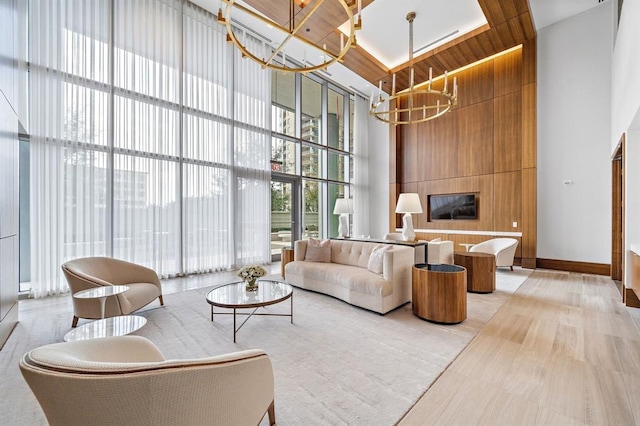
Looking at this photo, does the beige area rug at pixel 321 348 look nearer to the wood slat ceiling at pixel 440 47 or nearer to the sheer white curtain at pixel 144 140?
the sheer white curtain at pixel 144 140

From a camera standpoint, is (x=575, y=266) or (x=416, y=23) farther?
(x=575, y=266)

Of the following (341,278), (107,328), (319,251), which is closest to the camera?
(107,328)

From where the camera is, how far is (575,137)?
5.76 meters

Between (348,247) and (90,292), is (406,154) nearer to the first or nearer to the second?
(348,247)

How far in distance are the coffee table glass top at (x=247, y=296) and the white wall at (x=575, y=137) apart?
20.3 ft

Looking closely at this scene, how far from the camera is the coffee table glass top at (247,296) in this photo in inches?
104

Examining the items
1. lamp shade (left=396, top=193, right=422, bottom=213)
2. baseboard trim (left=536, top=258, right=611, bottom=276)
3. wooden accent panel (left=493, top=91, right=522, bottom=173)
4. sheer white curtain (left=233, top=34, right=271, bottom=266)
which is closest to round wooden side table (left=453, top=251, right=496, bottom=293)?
lamp shade (left=396, top=193, right=422, bottom=213)

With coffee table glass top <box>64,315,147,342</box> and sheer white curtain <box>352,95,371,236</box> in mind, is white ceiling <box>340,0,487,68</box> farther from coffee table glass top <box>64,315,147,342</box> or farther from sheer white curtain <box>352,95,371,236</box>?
coffee table glass top <box>64,315,147,342</box>

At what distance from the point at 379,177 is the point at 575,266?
208 inches

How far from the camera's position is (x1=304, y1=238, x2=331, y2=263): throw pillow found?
4508 millimetres

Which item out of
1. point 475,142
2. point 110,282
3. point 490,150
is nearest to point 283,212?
point 110,282

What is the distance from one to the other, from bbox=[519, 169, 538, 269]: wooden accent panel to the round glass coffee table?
5.78 m

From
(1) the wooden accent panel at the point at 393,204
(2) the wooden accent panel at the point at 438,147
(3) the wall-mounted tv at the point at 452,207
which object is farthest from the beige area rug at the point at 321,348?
(1) the wooden accent panel at the point at 393,204

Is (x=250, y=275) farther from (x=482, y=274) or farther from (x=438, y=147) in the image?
(x=438, y=147)
